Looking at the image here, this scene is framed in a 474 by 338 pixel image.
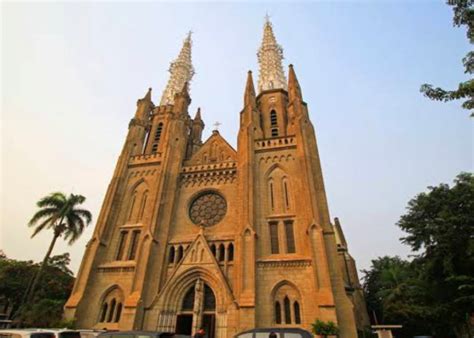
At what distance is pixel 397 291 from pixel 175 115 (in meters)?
30.6

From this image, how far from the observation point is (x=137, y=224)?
22484 millimetres

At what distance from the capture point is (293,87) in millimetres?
28203

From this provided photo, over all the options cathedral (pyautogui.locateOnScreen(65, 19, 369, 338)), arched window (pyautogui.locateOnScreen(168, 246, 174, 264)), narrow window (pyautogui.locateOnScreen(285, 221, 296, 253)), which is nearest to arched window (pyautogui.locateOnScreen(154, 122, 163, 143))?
cathedral (pyautogui.locateOnScreen(65, 19, 369, 338))

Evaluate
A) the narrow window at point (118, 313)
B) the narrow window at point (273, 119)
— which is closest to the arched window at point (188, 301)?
the narrow window at point (118, 313)

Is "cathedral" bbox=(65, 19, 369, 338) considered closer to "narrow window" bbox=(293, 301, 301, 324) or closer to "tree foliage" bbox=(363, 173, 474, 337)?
"narrow window" bbox=(293, 301, 301, 324)

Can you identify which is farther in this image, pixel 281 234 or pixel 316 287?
pixel 281 234

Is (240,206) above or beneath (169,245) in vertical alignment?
above

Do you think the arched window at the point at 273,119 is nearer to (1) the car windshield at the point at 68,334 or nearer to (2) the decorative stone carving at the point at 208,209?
(2) the decorative stone carving at the point at 208,209

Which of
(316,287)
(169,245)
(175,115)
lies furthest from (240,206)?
(175,115)

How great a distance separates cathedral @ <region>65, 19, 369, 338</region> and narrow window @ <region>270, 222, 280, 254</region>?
0.08 metres

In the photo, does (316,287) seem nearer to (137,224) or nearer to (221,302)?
(221,302)

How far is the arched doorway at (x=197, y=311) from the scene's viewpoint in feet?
56.5

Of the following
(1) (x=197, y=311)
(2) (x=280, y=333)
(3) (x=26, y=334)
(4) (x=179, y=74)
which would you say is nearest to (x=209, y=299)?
(1) (x=197, y=311)

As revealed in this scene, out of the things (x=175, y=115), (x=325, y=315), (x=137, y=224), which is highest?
(x=175, y=115)
